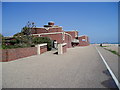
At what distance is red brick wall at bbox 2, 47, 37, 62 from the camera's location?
12.9 m

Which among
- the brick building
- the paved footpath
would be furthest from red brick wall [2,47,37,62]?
the brick building

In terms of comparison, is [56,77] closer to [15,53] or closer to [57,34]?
[15,53]

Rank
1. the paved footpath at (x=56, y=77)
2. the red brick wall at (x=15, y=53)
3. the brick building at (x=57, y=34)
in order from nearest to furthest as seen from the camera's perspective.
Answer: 1. the paved footpath at (x=56, y=77)
2. the red brick wall at (x=15, y=53)
3. the brick building at (x=57, y=34)

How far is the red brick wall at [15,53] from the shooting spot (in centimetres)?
1290

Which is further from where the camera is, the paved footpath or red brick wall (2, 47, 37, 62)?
red brick wall (2, 47, 37, 62)

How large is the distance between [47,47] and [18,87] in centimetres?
2084

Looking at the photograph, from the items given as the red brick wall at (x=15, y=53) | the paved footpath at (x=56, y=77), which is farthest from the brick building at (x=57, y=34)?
the paved footpath at (x=56, y=77)

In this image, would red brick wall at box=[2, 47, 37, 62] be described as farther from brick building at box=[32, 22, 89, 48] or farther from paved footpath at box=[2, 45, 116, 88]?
brick building at box=[32, 22, 89, 48]

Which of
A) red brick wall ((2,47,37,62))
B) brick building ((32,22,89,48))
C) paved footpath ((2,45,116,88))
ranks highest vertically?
brick building ((32,22,89,48))

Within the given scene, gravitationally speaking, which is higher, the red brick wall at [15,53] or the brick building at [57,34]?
the brick building at [57,34]

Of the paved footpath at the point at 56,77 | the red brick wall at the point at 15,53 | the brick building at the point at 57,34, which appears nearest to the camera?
the paved footpath at the point at 56,77

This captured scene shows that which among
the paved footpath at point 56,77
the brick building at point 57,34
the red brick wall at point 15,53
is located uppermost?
the brick building at point 57,34

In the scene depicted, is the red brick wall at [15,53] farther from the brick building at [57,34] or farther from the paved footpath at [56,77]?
the brick building at [57,34]

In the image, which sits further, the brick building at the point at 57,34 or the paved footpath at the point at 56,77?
the brick building at the point at 57,34
